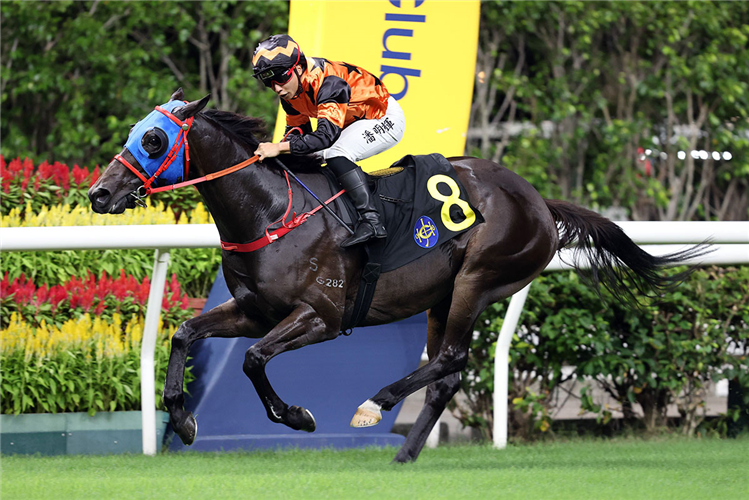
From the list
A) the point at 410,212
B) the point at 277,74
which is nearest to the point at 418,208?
the point at 410,212

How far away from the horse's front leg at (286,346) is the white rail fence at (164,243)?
0.68m

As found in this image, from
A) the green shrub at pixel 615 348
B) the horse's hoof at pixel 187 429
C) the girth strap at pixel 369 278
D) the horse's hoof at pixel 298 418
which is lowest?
the horse's hoof at pixel 187 429

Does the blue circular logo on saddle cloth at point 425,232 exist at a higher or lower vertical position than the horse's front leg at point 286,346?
higher

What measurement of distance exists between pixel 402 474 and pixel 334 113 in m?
1.46

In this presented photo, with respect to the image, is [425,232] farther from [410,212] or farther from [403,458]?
[403,458]

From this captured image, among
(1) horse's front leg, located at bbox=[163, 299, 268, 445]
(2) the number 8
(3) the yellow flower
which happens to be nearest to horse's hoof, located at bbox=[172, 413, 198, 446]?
(1) horse's front leg, located at bbox=[163, 299, 268, 445]

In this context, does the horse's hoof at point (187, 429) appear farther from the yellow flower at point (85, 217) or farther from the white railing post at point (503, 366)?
the yellow flower at point (85, 217)

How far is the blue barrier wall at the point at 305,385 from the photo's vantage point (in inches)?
179

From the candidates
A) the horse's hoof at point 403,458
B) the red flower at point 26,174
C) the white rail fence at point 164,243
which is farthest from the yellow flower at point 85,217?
the horse's hoof at point 403,458

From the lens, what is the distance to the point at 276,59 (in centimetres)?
382

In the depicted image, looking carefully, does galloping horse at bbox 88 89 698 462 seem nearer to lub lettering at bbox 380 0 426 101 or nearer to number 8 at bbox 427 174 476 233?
number 8 at bbox 427 174 476 233

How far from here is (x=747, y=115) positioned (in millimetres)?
10922

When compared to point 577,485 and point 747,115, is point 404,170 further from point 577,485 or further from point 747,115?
point 747,115

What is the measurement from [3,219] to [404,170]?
7.60 feet
